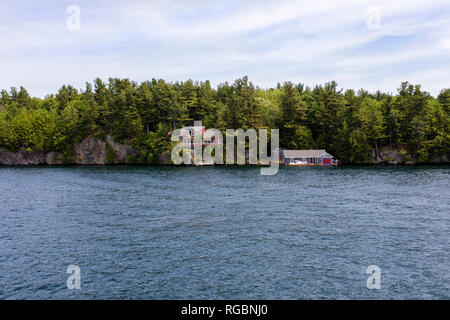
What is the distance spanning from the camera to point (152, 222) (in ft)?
122

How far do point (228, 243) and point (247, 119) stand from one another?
8690 centimetres

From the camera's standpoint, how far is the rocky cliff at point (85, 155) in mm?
122688

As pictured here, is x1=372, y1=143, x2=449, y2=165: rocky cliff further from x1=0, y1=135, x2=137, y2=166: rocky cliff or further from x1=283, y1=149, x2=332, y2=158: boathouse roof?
x1=0, y1=135, x2=137, y2=166: rocky cliff

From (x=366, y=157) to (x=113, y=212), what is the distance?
87.0 m

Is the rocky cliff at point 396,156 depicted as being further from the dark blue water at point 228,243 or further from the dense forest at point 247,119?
the dark blue water at point 228,243

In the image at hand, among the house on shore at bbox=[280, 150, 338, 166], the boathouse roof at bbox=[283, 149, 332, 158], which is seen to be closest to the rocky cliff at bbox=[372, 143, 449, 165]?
the house on shore at bbox=[280, 150, 338, 166]

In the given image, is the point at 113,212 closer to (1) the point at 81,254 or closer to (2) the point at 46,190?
(1) the point at 81,254

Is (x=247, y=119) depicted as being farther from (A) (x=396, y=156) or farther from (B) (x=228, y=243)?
(B) (x=228, y=243)

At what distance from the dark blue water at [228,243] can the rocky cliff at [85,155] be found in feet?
220

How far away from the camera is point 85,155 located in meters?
126

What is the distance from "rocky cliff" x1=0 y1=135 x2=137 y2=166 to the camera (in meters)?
123
